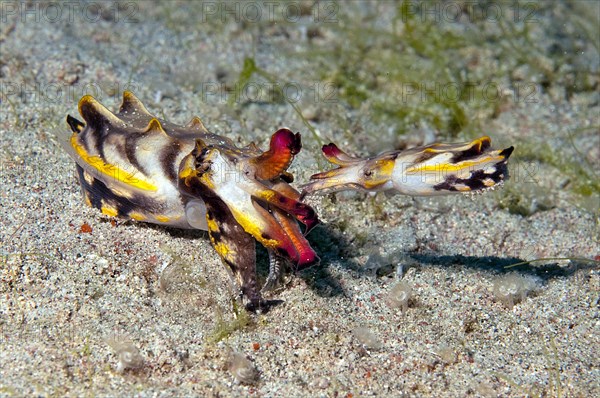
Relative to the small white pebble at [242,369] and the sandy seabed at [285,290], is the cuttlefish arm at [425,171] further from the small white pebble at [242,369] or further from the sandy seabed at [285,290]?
the small white pebble at [242,369]

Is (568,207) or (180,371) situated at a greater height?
(180,371)

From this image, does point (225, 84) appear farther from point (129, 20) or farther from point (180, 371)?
point (180, 371)

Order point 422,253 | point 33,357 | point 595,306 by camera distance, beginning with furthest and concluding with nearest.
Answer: point 422,253 → point 595,306 → point 33,357

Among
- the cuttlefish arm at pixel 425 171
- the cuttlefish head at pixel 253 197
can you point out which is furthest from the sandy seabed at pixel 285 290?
the cuttlefish arm at pixel 425 171

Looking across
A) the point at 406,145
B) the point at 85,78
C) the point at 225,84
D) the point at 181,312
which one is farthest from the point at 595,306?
the point at 85,78

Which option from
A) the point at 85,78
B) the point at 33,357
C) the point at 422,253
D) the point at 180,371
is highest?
the point at 85,78

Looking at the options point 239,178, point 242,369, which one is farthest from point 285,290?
point 239,178

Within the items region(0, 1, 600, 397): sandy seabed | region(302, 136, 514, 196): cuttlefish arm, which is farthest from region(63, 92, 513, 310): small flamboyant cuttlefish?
region(0, 1, 600, 397): sandy seabed

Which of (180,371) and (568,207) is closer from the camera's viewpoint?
(180,371)
